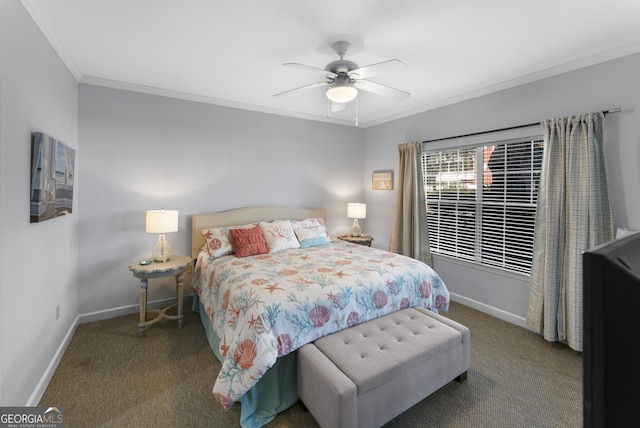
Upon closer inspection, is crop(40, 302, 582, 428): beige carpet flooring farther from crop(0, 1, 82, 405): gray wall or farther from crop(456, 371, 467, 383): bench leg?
crop(0, 1, 82, 405): gray wall

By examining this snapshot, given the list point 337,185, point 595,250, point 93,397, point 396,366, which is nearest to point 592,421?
point 595,250

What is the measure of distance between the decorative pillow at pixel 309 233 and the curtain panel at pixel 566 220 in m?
2.33

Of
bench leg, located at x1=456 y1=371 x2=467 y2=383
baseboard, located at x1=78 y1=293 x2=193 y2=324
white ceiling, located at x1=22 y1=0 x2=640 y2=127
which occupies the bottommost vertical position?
bench leg, located at x1=456 y1=371 x2=467 y2=383

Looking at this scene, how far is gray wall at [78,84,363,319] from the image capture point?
3125 millimetres

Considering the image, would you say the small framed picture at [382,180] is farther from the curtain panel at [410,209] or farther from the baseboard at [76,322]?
the baseboard at [76,322]

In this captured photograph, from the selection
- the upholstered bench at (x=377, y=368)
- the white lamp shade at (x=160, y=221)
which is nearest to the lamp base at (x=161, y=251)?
the white lamp shade at (x=160, y=221)

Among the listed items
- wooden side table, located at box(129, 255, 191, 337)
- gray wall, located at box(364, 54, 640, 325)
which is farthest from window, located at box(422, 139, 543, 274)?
wooden side table, located at box(129, 255, 191, 337)

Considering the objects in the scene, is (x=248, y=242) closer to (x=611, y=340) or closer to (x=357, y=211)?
(x=357, y=211)

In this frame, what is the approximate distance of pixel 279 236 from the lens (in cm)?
358

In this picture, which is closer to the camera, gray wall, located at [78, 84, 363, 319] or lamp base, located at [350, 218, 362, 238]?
gray wall, located at [78, 84, 363, 319]

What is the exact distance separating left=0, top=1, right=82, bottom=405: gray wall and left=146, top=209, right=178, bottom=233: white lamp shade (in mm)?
693

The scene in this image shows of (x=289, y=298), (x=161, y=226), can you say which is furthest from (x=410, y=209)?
(x=161, y=226)

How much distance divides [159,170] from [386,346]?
3106mm

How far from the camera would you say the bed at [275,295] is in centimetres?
184
